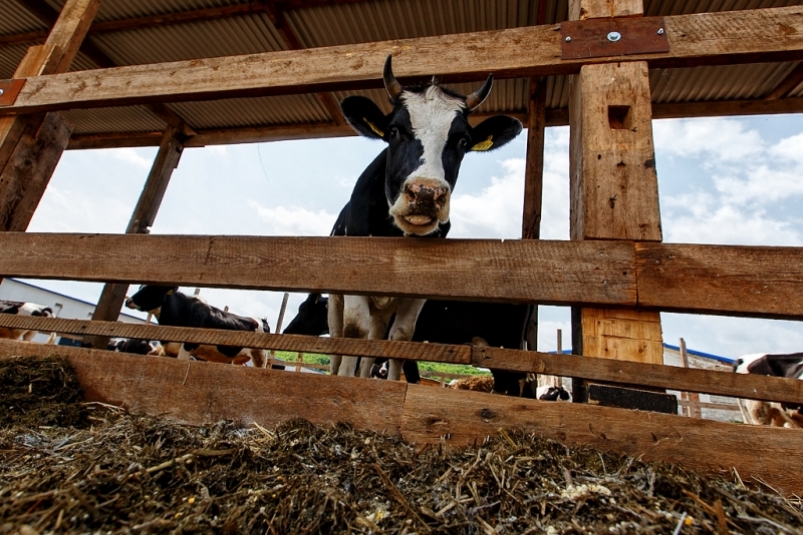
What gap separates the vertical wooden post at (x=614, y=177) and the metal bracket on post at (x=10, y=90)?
3.57m

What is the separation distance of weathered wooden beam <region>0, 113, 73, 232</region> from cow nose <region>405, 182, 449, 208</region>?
8.78 feet

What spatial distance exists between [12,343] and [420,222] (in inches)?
85.5

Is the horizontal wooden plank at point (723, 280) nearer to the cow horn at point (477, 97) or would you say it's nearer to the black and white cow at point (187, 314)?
the cow horn at point (477, 97)

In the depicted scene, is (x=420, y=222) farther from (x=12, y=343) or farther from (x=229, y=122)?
(x=229, y=122)

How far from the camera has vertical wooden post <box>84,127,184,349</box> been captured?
5.80 metres

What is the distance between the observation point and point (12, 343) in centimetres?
211

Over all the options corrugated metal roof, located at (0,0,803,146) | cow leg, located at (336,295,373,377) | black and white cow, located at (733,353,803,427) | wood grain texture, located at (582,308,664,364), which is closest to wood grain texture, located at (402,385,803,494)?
wood grain texture, located at (582,308,664,364)

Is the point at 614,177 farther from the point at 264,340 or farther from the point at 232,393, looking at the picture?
the point at 232,393

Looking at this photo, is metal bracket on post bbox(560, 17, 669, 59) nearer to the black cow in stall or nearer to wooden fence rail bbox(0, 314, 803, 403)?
wooden fence rail bbox(0, 314, 803, 403)

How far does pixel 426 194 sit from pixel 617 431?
133 cm

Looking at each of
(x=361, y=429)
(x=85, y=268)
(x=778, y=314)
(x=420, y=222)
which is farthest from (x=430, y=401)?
(x=85, y=268)

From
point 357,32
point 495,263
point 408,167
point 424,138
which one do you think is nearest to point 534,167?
point 424,138

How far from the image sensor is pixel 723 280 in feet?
5.16

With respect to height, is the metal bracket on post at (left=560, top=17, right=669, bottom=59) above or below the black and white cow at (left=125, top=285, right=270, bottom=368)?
above
